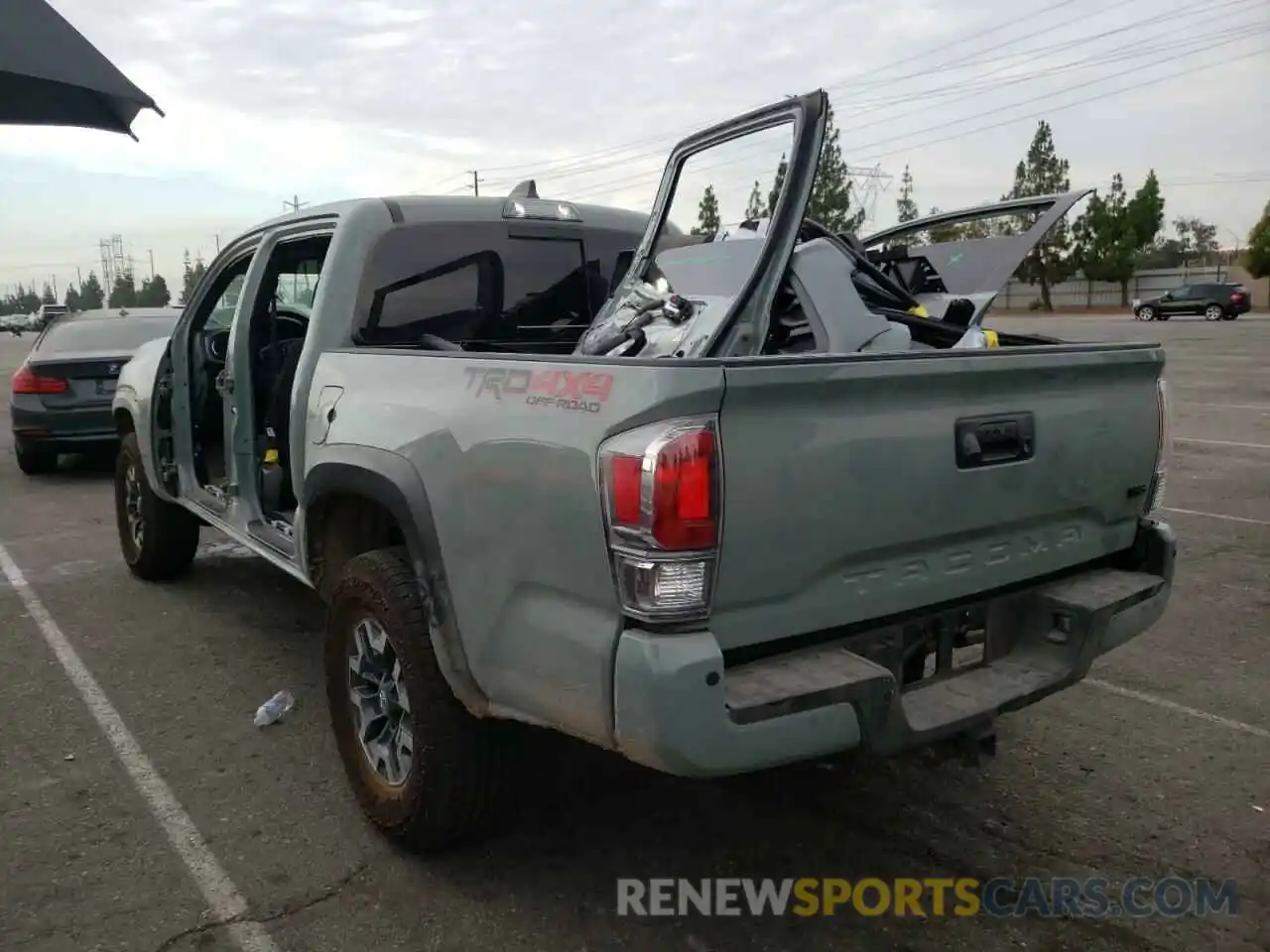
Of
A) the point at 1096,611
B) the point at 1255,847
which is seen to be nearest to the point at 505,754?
the point at 1096,611

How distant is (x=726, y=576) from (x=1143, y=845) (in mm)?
1842

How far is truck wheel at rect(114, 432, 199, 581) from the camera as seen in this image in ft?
19.2

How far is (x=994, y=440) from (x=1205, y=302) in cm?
4459

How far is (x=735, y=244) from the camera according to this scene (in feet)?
11.5

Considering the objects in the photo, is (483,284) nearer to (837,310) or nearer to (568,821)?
(837,310)

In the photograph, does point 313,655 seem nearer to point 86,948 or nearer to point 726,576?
point 86,948

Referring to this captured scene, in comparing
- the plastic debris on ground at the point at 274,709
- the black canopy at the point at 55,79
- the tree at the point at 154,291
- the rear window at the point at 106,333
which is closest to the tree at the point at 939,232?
the plastic debris on ground at the point at 274,709

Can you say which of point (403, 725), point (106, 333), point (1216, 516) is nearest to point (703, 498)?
point (403, 725)

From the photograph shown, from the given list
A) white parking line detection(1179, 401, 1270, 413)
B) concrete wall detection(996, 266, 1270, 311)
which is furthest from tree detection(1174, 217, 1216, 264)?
white parking line detection(1179, 401, 1270, 413)

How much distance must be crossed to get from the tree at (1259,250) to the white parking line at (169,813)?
61404 millimetres

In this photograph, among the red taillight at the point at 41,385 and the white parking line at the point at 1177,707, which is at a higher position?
the red taillight at the point at 41,385

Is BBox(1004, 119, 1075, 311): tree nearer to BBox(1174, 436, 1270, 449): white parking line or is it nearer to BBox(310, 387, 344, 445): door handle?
BBox(1174, 436, 1270, 449): white parking line

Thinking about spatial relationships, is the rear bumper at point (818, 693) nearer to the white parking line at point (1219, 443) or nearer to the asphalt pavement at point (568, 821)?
the asphalt pavement at point (568, 821)

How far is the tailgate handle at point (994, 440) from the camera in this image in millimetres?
2686
